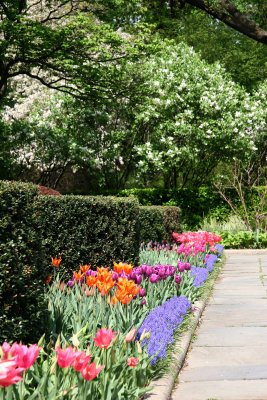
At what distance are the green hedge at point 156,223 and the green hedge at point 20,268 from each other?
7.30 meters

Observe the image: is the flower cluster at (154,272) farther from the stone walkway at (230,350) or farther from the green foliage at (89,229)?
the green foliage at (89,229)

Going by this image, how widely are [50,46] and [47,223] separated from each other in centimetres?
943

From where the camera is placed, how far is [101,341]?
3352 millimetres

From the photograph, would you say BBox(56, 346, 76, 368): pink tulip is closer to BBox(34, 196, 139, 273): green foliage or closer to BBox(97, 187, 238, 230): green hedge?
BBox(34, 196, 139, 273): green foliage

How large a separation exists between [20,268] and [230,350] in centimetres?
223

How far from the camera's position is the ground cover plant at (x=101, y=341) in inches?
111

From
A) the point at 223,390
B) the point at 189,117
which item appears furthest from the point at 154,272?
the point at 189,117

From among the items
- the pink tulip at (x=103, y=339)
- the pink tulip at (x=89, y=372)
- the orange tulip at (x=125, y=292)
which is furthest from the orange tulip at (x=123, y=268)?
the pink tulip at (x=89, y=372)

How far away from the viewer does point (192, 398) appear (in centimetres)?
409

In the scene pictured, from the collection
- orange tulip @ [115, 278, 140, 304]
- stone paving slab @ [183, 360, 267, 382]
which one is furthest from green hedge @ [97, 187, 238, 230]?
orange tulip @ [115, 278, 140, 304]

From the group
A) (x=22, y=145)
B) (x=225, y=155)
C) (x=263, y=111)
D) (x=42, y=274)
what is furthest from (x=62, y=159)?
(x=42, y=274)

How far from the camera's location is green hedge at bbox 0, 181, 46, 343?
3896mm

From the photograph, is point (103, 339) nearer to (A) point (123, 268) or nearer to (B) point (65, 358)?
(B) point (65, 358)

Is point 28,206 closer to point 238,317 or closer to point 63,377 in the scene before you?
point 63,377
